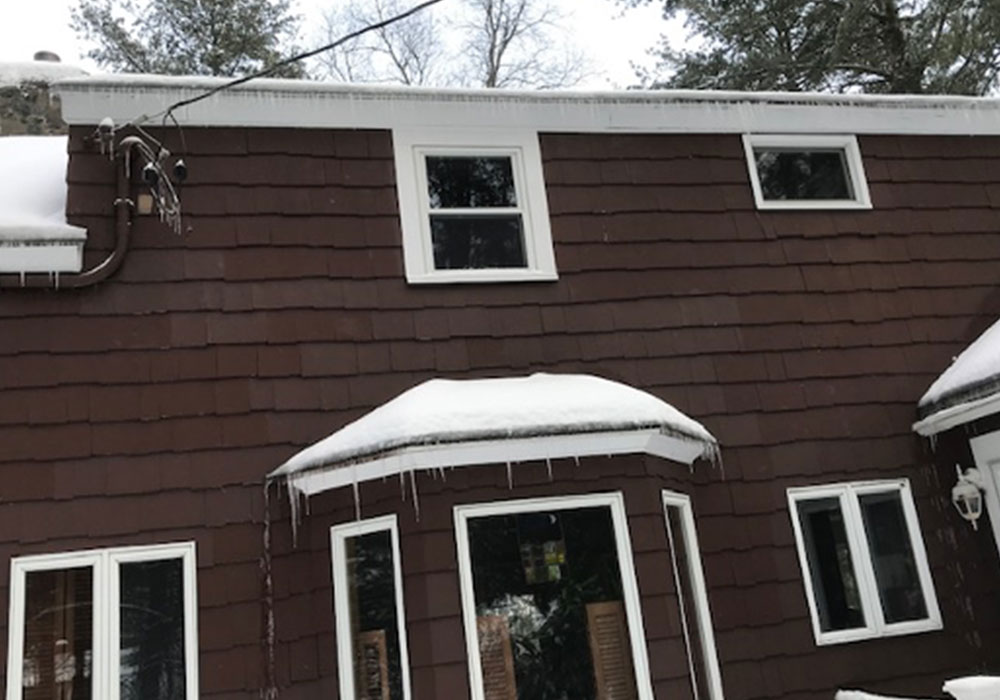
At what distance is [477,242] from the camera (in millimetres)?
5973

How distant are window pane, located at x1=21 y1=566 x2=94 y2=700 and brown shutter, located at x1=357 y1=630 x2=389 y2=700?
1.35 metres

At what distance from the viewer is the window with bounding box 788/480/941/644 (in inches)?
221

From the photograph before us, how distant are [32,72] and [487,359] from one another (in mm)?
12061

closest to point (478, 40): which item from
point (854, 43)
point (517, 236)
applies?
point (854, 43)

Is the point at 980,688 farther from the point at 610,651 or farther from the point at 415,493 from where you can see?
the point at 415,493

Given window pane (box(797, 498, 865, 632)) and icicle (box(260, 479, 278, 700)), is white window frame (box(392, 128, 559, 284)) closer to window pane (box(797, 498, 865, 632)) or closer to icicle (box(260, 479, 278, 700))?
icicle (box(260, 479, 278, 700))

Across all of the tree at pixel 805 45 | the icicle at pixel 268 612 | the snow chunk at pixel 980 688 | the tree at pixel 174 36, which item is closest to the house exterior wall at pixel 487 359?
the icicle at pixel 268 612

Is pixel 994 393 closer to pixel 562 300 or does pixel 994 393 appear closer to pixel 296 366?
pixel 562 300

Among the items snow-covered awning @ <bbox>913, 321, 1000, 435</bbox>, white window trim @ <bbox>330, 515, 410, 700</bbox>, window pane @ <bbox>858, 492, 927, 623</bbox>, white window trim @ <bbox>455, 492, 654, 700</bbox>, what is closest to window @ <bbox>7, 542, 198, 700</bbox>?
white window trim @ <bbox>330, 515, 410, 700</bbox>

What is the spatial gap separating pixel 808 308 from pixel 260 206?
377 centimetres

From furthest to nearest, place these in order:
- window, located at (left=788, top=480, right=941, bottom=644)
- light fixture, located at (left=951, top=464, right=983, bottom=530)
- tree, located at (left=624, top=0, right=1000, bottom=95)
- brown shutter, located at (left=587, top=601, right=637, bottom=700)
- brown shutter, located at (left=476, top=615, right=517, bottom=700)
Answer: tree, located at (left=624, top=0, right=1000, bottom=95) < light fixture, located at (left=951, top=464, right=983, bottom=530) < window, located at (left=788, top=480, right=941, bottom=644) < brown shutter, located at (left=587, top=601, right=637, bottom=700) < brown shutter, located at (left=476, top=615, right=517, bottom=700)

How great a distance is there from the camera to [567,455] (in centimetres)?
470

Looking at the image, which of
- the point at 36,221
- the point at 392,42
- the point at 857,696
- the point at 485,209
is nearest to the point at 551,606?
the point at 857,696

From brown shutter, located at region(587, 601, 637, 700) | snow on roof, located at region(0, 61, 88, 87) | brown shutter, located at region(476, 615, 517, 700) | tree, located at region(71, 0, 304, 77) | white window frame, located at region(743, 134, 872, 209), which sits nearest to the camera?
brown shutter, located at region(476, 615, 517, 700)
